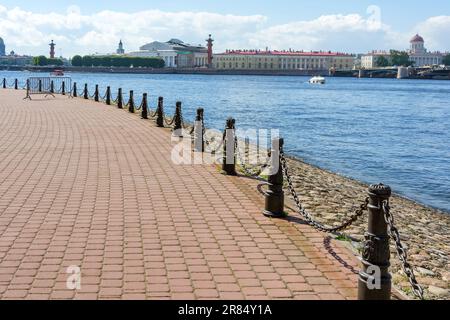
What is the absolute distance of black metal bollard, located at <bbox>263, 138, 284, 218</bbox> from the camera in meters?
7.48

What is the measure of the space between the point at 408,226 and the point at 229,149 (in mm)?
3466

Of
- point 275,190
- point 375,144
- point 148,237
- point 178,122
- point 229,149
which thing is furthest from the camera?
point 375,144

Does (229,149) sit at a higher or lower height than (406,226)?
higher

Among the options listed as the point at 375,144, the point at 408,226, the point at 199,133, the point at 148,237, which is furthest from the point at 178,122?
the point at 375,144

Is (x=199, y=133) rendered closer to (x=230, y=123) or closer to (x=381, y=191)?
(x=230, y=123)

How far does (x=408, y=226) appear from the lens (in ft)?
32.9

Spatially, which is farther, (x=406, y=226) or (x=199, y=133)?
(x=199, y=133)

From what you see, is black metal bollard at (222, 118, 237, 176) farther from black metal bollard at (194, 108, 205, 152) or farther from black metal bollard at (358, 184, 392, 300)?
black metal bollard at (358, 184, 392, 300)

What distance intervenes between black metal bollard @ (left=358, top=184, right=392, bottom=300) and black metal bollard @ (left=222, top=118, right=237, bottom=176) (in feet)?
19.1

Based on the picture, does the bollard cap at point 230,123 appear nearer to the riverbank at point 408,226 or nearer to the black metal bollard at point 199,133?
the riverbank at point 408,226

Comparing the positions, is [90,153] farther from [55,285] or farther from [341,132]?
[341,132]

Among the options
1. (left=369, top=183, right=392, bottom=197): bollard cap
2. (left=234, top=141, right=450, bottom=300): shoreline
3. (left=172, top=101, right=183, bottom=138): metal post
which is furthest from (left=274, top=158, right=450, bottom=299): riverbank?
(left=172, top=101, right=183, bottom=138): metal post

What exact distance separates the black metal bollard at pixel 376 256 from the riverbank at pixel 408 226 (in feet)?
2.54

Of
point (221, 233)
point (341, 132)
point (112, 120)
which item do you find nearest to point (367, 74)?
point (341, 132)
